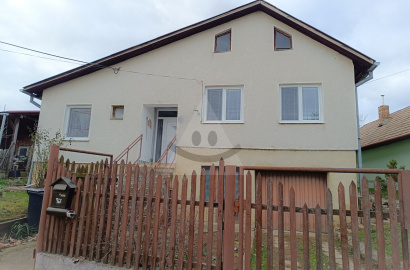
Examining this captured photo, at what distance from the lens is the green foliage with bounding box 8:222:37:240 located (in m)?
5.74

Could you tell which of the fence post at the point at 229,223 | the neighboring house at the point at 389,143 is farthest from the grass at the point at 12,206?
the neighboring house at the point at 389,143

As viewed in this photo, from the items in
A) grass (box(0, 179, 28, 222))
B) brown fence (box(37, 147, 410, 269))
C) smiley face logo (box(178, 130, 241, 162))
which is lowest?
grass (box(0, 179, 28, 222))

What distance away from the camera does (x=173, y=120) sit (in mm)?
10383

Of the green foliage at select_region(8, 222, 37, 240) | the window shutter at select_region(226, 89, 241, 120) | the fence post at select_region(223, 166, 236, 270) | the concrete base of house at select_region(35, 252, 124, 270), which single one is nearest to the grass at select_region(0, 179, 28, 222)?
the green foliage at select_region(8, 222, 37, 240)

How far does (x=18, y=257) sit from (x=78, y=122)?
21.3 ft

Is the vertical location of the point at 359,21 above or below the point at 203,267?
above

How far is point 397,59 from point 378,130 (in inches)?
240

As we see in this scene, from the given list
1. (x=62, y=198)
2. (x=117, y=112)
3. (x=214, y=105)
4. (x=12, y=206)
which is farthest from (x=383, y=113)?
(x=12, y=206)

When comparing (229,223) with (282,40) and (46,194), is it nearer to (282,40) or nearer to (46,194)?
(46,194)

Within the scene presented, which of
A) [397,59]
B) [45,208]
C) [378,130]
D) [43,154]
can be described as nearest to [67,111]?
[43,154]

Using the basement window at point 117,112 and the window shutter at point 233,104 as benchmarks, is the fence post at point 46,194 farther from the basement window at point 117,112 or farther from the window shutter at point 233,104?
the window shutter at point 233,104

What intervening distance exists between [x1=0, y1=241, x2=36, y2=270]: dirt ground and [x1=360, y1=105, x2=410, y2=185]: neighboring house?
15.3 meters

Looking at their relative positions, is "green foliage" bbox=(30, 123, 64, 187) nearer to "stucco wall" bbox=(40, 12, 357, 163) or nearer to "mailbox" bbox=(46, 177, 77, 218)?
"stucco wall" bbox=(40, 12, 357, 163)

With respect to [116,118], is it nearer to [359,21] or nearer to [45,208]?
[45,208]
